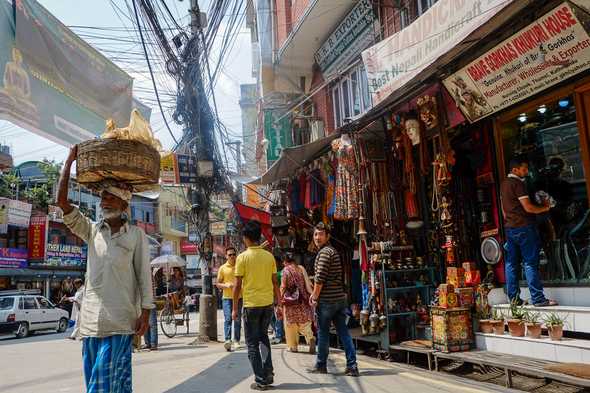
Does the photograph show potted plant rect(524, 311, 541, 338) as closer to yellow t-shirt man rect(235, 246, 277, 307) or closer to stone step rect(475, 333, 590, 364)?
stone step rect(475, 333, 590, 364)

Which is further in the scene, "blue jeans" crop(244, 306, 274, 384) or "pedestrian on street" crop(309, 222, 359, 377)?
"pedestrian on street" crop(309, 222, 359, 377)

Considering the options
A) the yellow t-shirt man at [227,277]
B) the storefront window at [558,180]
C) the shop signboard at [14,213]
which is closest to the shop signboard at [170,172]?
the yellow t-shirt man at [227,277]

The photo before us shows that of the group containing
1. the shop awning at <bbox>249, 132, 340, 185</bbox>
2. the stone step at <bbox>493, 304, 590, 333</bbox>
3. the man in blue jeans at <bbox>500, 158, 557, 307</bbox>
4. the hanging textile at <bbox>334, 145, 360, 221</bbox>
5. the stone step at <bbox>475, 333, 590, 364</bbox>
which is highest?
the shop awning at <bbox>249, 132, 340, 185</bbox>

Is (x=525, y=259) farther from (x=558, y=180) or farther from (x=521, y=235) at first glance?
(x=558, y=180)

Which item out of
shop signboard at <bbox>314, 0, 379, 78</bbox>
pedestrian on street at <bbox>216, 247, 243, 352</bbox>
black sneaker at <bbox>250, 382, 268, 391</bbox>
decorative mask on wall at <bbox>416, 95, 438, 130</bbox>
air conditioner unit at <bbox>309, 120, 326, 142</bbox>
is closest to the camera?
black sneaker at <bbox>250, 382, 268, 391</bbox>

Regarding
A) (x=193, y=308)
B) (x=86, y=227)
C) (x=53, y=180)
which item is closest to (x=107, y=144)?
(x=86, y=227)

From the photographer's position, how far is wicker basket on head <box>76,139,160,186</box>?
3643mm

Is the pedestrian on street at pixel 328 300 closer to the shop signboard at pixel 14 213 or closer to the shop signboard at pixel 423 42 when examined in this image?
the shop signboard at pixel 423 42

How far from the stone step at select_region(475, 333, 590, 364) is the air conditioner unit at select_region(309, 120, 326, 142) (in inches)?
358

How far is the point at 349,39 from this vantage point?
1208 cm

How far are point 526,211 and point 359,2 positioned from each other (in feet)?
23.1

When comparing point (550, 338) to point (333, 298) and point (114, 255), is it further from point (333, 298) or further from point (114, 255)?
point (114, 255)

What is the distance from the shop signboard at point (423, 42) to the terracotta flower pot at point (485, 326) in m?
3.33

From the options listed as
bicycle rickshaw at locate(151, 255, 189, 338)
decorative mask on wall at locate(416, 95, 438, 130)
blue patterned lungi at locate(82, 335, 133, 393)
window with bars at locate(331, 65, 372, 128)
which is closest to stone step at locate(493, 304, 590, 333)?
decorative mask on wall at locate(416, 95, 438, 130)
